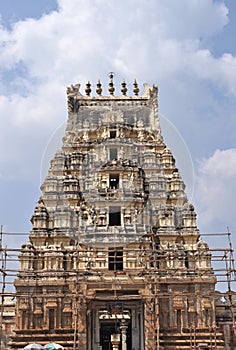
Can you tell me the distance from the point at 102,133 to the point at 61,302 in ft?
42.8

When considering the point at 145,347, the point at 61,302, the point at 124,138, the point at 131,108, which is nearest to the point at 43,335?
the point at 61,302

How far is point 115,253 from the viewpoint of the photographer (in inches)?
1104

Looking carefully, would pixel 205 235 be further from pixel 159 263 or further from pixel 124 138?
pixel 124 138

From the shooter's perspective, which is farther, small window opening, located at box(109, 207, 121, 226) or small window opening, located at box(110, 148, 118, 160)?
small window opening, located at box(110, 148, 118, 160)

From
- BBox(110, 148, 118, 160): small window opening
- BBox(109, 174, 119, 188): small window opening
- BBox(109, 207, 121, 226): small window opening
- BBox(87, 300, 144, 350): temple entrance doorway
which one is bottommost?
BBox(87, 300, 144, 350): temple entrance doorway

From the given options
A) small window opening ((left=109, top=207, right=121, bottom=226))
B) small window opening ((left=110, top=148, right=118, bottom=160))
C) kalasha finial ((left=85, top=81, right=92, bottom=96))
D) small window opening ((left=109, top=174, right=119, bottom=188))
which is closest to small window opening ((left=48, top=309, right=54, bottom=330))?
small window opening ((left=109, top=207, right=121, bottom=226))

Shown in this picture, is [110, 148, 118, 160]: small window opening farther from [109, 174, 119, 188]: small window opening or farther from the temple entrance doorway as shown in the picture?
the temple entrance doorway

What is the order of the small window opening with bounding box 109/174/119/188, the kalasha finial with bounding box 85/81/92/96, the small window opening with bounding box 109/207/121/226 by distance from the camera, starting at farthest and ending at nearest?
the kalasha finial with bounding box 85/81/92/96 → the small window opening with bounding box 109/174/119/188 → the small window opening with bounding box 109/207/121/226

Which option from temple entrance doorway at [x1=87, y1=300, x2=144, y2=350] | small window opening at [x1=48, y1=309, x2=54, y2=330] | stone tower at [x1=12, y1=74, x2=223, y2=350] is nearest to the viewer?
stone tower at [x1=12, y1=74, x2=223, y2=350]

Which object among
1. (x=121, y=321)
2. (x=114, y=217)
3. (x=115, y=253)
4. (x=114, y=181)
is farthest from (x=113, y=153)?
(x=121, y=321)

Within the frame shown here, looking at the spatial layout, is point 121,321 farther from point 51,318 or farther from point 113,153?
point 113,153

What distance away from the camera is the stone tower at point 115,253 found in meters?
26.8

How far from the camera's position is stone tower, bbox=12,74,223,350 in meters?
26.8

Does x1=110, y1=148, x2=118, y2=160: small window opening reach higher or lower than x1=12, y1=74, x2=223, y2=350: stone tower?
higher
